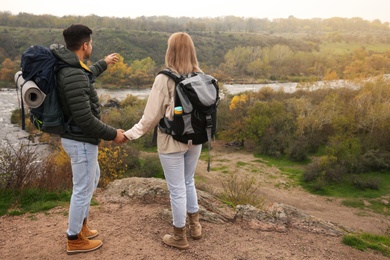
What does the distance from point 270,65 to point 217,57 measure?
1650 centimetres

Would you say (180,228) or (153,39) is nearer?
(180,228)

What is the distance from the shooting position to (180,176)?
3.30 metres

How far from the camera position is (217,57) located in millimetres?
89938

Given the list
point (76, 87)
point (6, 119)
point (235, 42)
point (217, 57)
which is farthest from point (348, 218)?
point (235, 42)

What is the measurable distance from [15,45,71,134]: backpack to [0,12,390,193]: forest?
2160 cm

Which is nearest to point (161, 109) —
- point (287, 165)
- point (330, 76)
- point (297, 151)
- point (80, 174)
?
point (80, 174)

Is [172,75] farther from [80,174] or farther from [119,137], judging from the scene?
[80,174]

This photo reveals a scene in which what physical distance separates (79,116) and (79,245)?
57.8 inches

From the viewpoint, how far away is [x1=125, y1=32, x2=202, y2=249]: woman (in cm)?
305

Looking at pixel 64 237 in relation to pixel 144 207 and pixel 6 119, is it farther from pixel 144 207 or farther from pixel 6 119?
pixel 6 119

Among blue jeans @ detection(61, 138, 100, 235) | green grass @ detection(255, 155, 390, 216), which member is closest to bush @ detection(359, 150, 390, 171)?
green grass @ detection(255, 155, 390, 216)

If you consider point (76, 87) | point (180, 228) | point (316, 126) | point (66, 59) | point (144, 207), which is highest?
point (66, 59)

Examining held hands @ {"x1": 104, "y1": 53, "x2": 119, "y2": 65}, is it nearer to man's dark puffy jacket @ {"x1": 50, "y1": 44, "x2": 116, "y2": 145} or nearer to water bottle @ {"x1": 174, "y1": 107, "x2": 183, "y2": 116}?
man's dark puffy jacket @ {"x1": 50, "y1": 44, "x2": 116, "y2": 145}

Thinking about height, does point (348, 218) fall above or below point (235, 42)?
below
